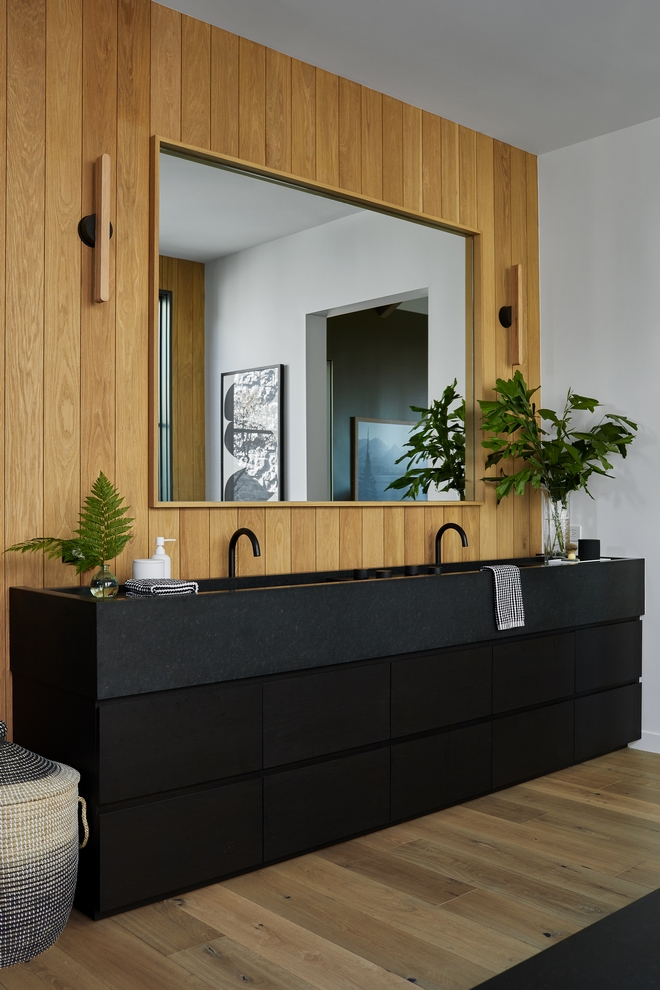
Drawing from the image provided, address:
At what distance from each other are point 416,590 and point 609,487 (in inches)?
56.2

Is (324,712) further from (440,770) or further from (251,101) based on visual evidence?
(251,101)

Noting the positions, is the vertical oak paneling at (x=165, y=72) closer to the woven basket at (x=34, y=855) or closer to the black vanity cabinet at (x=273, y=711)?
the black vanity cabinet at (x=273, y=711)

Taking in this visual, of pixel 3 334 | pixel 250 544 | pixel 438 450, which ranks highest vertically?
pixel 3 334

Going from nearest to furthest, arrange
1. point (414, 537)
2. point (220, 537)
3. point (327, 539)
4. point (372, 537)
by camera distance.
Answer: point (220, 537) → point (327, 539) → point (372, 537) → point (414, 537)

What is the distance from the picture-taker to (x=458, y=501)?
12.1 feet

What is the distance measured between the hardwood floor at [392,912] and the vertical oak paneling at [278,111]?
7.50ft

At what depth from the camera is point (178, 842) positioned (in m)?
2.29

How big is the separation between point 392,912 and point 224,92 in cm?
255

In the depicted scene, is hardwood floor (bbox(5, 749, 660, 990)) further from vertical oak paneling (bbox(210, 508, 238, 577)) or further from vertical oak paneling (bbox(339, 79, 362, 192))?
vertical oak paneling (bbox(339, 79, 362, 192))

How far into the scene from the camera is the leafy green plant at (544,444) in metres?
3.67

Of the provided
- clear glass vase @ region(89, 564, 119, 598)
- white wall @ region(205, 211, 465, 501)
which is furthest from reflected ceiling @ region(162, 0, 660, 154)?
clear glass vase @ region(89, 564, 119, 598)

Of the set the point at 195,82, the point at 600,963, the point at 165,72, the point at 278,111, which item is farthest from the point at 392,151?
the point at 600,963

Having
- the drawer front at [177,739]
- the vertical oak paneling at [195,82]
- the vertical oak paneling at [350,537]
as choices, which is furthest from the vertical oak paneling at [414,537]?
the vertical oak paneling at [195,82]

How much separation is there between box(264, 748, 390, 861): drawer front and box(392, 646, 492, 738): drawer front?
165 mm
